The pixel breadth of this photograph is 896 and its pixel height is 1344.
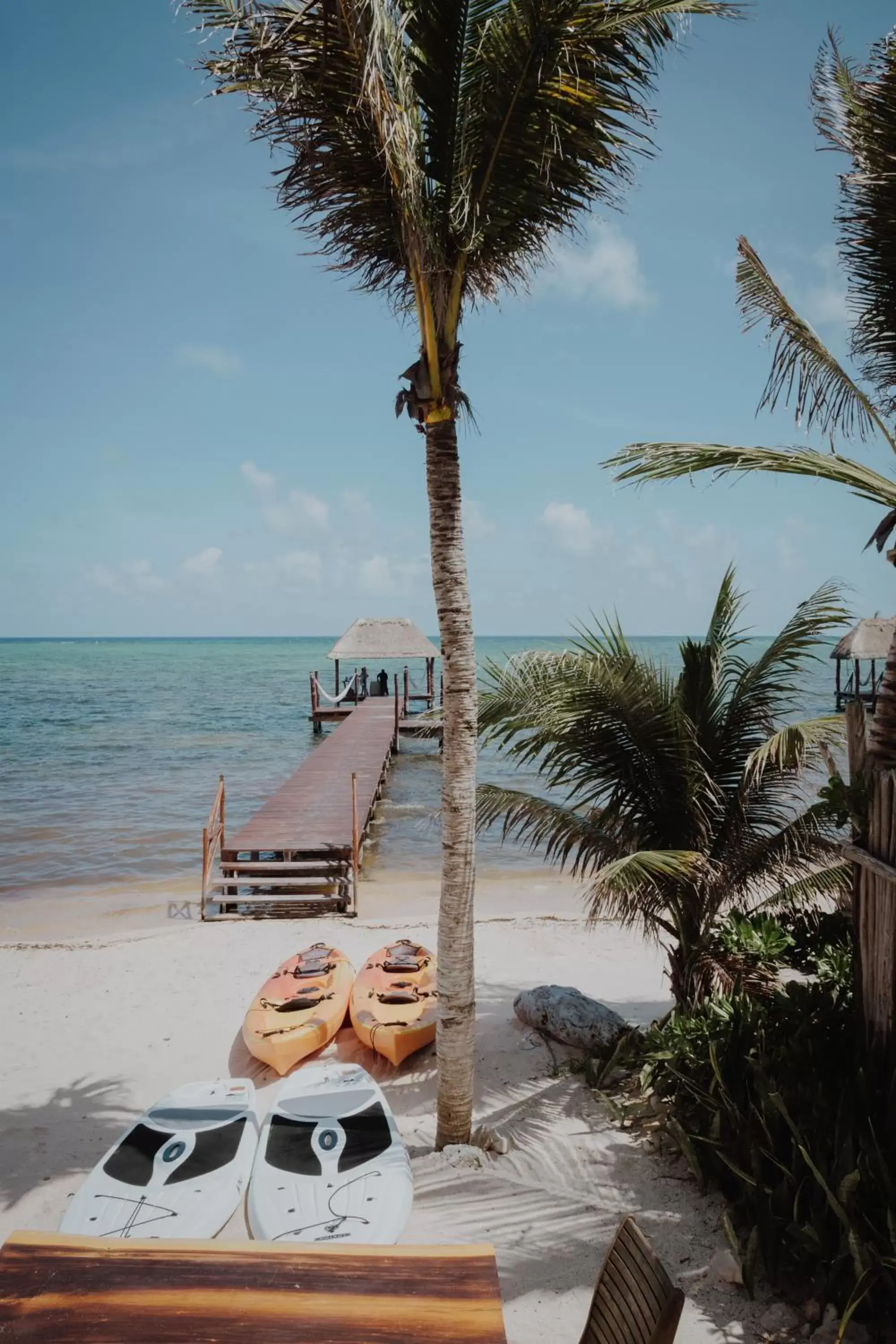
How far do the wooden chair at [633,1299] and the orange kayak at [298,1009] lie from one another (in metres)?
4.33

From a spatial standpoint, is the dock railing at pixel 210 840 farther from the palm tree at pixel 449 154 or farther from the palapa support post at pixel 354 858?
the palm tree at pixel 449 154

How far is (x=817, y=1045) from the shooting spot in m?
4.41

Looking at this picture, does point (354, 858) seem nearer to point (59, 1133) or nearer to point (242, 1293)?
point (59, 1133)

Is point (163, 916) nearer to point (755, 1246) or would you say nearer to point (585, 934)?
point (585, 934)

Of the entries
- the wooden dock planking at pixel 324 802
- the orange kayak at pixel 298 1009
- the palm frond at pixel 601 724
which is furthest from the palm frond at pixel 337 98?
the wooden dock planking at pixel 324 802

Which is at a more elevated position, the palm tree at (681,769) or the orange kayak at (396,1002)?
the palm tree at (681,769)

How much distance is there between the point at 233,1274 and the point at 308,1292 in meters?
0.26

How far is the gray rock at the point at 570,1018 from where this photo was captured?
6.45 meters

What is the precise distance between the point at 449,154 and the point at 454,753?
131 inches

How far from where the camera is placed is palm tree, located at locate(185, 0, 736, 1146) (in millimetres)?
3994

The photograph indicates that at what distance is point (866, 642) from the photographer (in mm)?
26188

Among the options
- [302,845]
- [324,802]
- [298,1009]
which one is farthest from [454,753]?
[324,802]

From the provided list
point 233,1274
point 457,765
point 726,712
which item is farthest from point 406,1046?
point 233,1274

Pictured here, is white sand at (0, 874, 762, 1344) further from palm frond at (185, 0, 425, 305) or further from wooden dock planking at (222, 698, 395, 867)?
palm frond at (185, 0, 425, 305)
